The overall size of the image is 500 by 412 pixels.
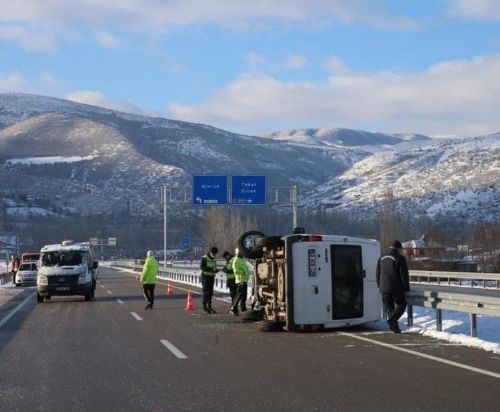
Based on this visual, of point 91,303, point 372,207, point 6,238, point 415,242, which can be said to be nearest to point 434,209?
point 372,207

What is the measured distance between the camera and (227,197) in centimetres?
4922

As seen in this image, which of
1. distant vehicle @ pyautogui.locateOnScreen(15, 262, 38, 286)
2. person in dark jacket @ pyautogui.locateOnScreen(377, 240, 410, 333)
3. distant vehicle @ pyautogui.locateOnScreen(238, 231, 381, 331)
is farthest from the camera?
distant vehicle @ pyautogui.locateOnScreen(15, 262, 38, 286)

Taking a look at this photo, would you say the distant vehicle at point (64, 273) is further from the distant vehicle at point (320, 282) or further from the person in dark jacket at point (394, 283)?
the person in dark jacket at point (394, 283)

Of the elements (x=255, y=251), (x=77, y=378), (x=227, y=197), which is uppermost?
(x=227, y=197)

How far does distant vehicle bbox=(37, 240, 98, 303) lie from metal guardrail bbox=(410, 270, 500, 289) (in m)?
20.1

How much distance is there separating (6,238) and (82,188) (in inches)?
1922

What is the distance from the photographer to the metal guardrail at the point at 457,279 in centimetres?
4107

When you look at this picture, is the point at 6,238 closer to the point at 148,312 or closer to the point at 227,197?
the point at 227,197

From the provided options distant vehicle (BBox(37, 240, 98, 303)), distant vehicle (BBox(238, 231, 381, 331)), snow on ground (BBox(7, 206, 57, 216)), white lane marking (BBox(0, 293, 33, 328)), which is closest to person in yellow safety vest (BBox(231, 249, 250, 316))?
distant vehicle (BBox(238, 231, 381, 331))

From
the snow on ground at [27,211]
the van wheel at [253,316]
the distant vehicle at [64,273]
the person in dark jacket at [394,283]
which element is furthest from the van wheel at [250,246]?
the snow on ground at [27,211]

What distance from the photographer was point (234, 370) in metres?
11.4

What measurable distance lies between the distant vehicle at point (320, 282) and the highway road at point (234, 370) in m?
0.38

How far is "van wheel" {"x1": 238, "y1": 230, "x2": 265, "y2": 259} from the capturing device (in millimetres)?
18672

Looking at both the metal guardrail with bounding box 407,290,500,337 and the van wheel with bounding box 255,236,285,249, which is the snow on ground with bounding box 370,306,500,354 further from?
the van wheel with bounding box 255,236,285,249
